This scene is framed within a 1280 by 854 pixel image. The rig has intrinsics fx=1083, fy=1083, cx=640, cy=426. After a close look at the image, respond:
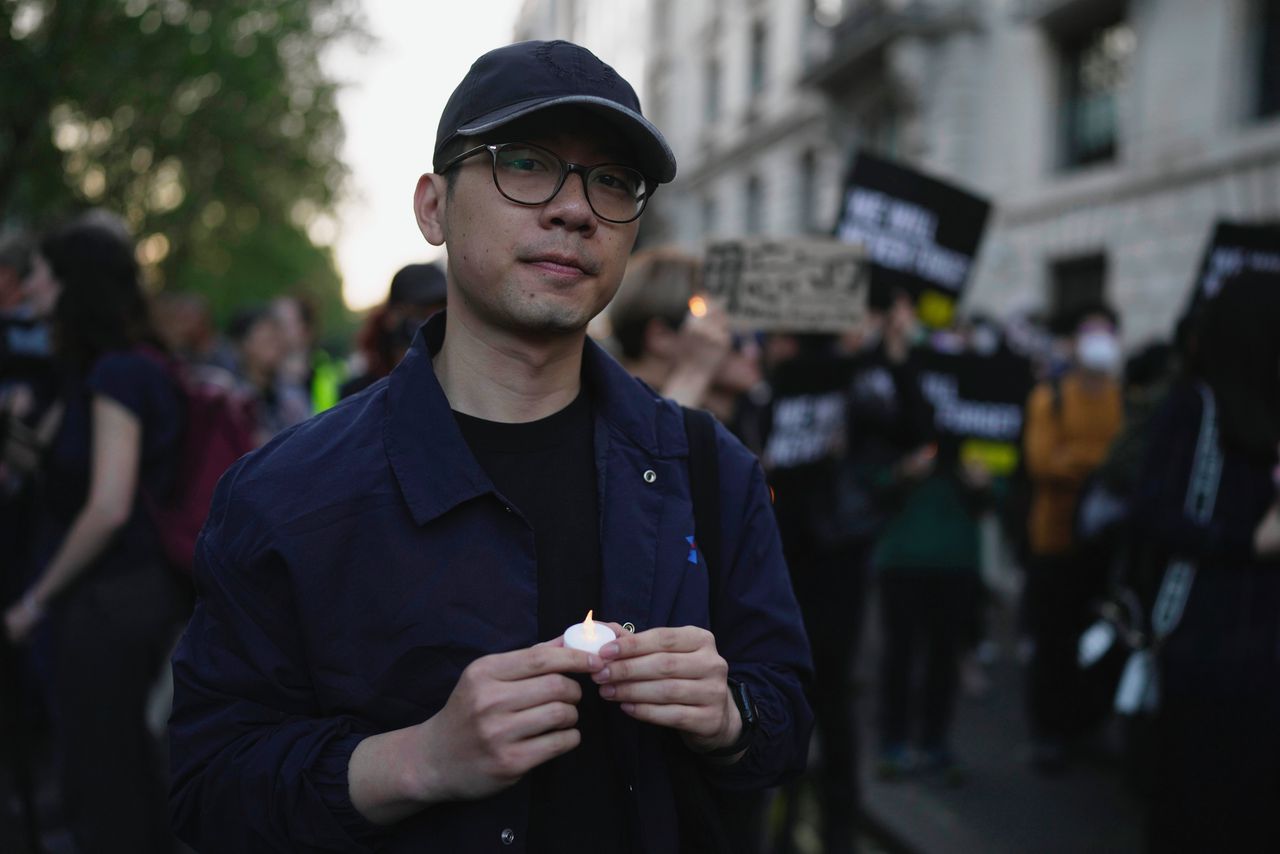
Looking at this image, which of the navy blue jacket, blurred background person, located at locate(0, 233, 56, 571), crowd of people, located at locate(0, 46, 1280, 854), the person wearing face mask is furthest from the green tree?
the navy blue jacket

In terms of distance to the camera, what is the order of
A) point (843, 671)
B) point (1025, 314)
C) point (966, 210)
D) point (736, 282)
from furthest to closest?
1. point (1025, 314)
2. point (966, 210)
3. point (843, 671)
4. point (736, 282)

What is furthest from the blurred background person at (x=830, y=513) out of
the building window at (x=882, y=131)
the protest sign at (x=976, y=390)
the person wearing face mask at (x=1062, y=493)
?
the building window at (x=882, y=131)

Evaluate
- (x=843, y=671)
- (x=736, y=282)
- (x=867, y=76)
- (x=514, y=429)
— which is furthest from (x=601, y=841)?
(x=867, y=76)

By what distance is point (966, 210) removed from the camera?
4.73 meters

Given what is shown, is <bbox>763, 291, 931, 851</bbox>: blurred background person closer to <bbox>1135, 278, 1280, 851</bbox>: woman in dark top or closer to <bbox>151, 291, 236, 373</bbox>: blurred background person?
<bbox>1135, 278, 1280, 851</bbox>: woman in dark top

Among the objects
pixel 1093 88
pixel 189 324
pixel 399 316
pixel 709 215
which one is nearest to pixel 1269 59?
pixel 1093 88

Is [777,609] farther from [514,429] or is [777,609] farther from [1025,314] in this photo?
[1025,314]

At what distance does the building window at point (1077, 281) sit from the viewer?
566 inches

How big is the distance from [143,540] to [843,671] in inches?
101

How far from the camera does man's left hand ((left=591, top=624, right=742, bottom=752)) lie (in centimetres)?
138

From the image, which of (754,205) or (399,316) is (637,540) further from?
(754,205)

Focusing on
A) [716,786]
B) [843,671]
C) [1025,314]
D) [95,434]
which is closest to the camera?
[716,786]

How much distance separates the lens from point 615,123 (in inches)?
62.9

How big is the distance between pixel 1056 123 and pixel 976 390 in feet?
35.9
